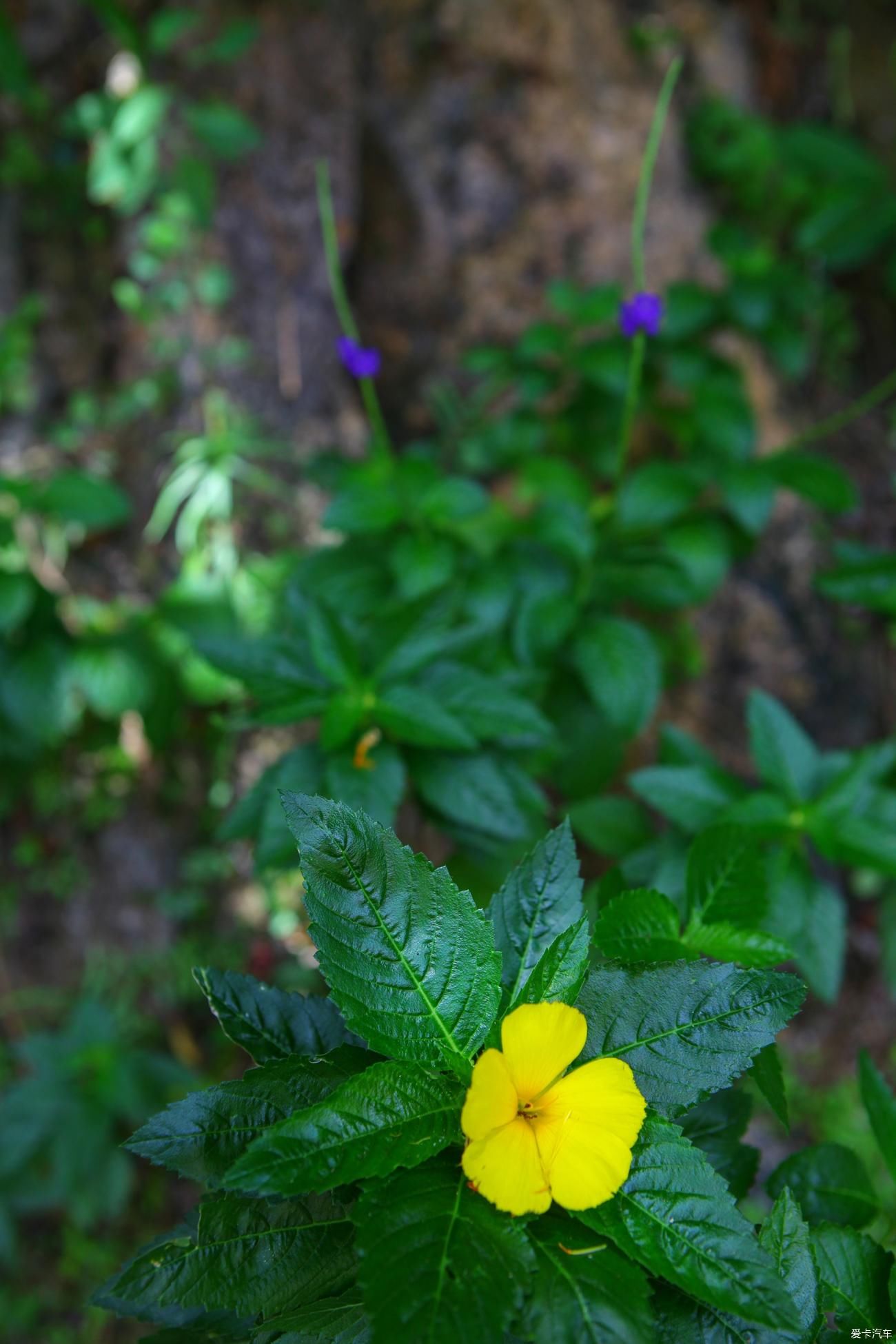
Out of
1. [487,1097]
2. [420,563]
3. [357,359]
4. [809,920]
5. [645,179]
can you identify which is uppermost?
[645,179]

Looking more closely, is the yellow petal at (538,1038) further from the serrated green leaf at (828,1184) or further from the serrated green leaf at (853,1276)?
the serrated green leaf at (828,1184)

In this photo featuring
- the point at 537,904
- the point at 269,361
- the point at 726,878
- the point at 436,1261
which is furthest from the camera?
the point at 269,361

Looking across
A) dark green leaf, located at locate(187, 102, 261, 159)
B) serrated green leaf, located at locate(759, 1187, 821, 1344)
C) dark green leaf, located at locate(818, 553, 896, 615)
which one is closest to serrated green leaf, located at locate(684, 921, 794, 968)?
serrated green leaf, located at locate(759, 1187, 821, 1344)

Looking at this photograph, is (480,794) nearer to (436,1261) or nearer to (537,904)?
(537,904)

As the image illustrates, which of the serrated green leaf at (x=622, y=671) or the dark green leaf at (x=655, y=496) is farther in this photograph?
the dark green leaf at (x=655, y=496)

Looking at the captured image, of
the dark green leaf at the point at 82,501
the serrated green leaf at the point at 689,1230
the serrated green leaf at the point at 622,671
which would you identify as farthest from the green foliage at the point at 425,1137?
the dark green leaf at the point at 82,501

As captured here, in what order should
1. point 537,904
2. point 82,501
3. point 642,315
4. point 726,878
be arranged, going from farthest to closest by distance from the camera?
1. point 82,501
2. point 642,315
3. point 726,878
4. point 537,904

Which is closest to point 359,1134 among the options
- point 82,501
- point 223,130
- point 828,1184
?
point 828,1184
